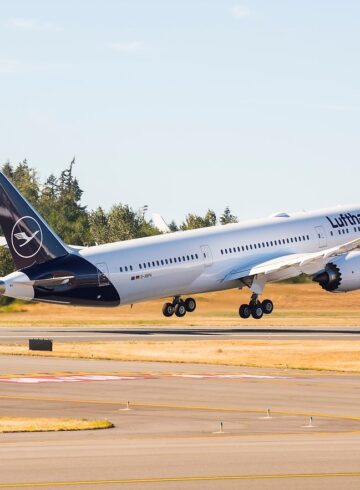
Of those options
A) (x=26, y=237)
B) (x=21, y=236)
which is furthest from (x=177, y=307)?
(x=21, y=236)

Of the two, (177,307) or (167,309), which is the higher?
(177,307)

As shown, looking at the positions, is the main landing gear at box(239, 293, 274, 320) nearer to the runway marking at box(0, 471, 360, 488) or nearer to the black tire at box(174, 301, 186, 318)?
the black tire at box(174, 301, 186, 318)

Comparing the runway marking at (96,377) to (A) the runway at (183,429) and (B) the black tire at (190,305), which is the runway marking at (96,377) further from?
(B) the black tire at (190,305)

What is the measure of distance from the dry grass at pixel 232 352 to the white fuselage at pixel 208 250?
30.2 ft

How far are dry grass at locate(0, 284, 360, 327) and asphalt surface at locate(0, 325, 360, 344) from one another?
741cm

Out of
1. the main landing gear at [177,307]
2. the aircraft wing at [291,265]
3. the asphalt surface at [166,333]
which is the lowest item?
the asphalt surface at [166,333]

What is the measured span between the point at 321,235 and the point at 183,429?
59223 millimetres

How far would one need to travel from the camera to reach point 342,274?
91438 mm

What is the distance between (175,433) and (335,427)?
4499 millimetres

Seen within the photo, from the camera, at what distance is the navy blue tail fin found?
8306 centimetres

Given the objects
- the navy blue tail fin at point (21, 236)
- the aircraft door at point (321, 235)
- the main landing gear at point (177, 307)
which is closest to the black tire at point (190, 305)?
the main landing gear at point (177, 307)

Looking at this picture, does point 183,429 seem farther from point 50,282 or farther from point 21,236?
point 21,236

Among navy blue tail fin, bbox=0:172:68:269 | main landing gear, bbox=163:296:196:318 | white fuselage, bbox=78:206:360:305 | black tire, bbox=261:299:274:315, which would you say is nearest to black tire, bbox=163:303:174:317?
main landing gear, bbox=163:296:196:318

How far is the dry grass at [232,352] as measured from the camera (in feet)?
207
